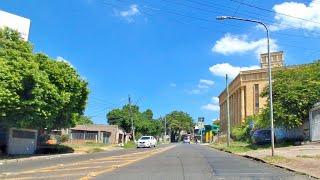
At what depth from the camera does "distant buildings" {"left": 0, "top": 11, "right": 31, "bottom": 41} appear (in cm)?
4353

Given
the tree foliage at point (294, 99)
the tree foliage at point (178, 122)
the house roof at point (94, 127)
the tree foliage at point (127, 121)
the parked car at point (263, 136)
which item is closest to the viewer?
the tree foliage at point (294, 99)

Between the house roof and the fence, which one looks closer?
the fence

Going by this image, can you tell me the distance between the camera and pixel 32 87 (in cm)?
2686

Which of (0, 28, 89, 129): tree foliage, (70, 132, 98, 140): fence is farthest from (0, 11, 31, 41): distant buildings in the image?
(70, 132, 98, 140): fence

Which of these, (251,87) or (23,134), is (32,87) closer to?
(23,134)

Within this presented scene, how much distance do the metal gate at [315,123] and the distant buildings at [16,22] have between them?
29161mm

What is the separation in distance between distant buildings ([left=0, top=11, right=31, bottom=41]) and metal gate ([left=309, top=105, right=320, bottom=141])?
29161mm

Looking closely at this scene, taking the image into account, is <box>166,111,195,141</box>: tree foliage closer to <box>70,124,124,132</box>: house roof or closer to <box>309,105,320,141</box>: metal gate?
<box>70,124,124,132</box>: house roof

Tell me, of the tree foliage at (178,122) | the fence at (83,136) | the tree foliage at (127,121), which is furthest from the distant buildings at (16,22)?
the tree foliage at (178,122)

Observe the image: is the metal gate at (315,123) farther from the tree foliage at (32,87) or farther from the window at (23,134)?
the window at (23,134)

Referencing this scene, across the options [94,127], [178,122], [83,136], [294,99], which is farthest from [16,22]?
[178,122]

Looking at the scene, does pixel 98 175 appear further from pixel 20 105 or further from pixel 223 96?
pixel 223 96

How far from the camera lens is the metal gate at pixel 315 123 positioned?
31484mm

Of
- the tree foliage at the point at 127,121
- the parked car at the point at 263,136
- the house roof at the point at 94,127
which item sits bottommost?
the parked car at the point at 263,136
